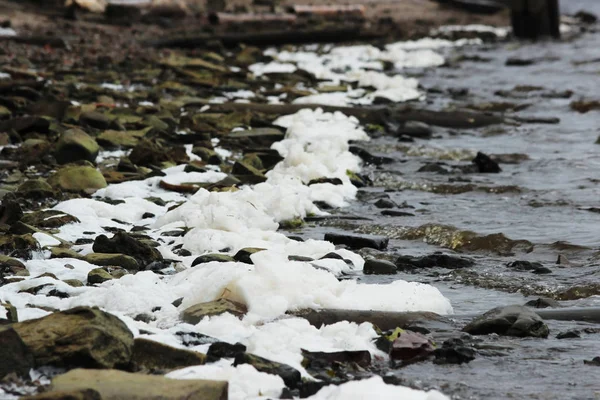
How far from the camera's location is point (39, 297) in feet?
14.6

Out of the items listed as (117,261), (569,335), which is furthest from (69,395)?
(569,335)

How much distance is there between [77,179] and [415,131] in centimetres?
A: 425

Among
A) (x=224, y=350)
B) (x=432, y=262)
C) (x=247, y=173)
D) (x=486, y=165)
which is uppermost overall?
(x=224, y=350)

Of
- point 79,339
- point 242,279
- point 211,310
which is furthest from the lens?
point 242,279

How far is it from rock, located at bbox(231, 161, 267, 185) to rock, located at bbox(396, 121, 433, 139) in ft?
9.66

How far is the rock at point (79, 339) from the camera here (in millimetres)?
3535

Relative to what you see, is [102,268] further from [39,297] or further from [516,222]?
[516,222]

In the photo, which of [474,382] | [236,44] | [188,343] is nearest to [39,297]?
[188,343]

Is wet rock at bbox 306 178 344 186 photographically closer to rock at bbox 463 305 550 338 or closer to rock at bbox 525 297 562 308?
rock at bbox 525 297 562 308

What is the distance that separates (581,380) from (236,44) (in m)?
15.4

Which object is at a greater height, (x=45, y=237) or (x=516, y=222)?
(x=45, y=237)

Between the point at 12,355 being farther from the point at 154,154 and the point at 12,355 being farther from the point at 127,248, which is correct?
the point at 154,154

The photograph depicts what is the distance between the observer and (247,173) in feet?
24.7

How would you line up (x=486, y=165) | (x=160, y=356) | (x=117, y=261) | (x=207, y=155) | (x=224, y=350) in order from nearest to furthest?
1. (x=160, y=356)
2. (x=224, y=350)
3. (x=117, y=261)
4. (x=207, y=155)
5. (x=486, y=165)
